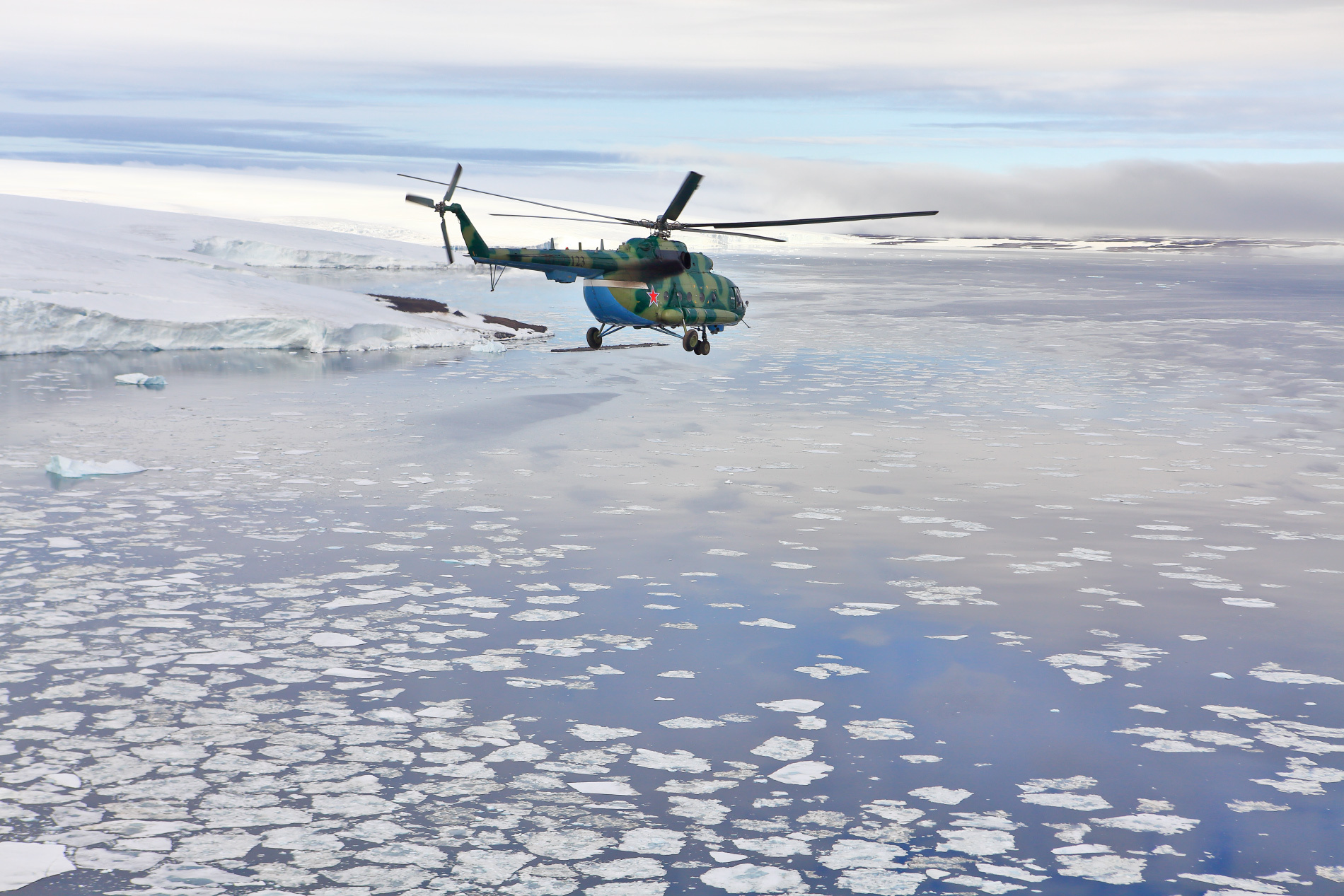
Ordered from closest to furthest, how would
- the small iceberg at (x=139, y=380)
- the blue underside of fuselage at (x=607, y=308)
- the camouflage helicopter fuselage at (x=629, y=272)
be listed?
the small iceberg at (x=139, y=380), the camouflage helicopter fuselage at (x=629, y=272), the blue underside of fuselage at (x=607, y=308)

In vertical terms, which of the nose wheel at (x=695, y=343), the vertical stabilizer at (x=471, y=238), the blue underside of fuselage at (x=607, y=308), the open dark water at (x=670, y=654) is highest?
the vertical stabilizer at (x=471, y=238)

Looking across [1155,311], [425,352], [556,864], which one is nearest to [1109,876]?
[556,864]

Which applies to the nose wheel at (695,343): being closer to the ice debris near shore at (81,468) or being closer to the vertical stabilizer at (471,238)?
the vertical stabilizer at (471,238)

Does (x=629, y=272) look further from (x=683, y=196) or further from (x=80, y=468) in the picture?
(x=80, y=468)

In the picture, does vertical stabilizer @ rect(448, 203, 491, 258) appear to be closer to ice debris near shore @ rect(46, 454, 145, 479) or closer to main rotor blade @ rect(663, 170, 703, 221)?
main rotor blade @ rect(663, 170, 703, 221)

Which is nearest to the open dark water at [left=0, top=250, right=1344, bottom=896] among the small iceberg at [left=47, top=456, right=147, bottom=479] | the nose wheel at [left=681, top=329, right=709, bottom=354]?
the small iceberg at [left=47, top=456, right=147, bottom=479]

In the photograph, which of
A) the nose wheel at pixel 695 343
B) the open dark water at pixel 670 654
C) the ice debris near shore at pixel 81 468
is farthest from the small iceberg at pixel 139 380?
the nose wheel at pixel 695 343
